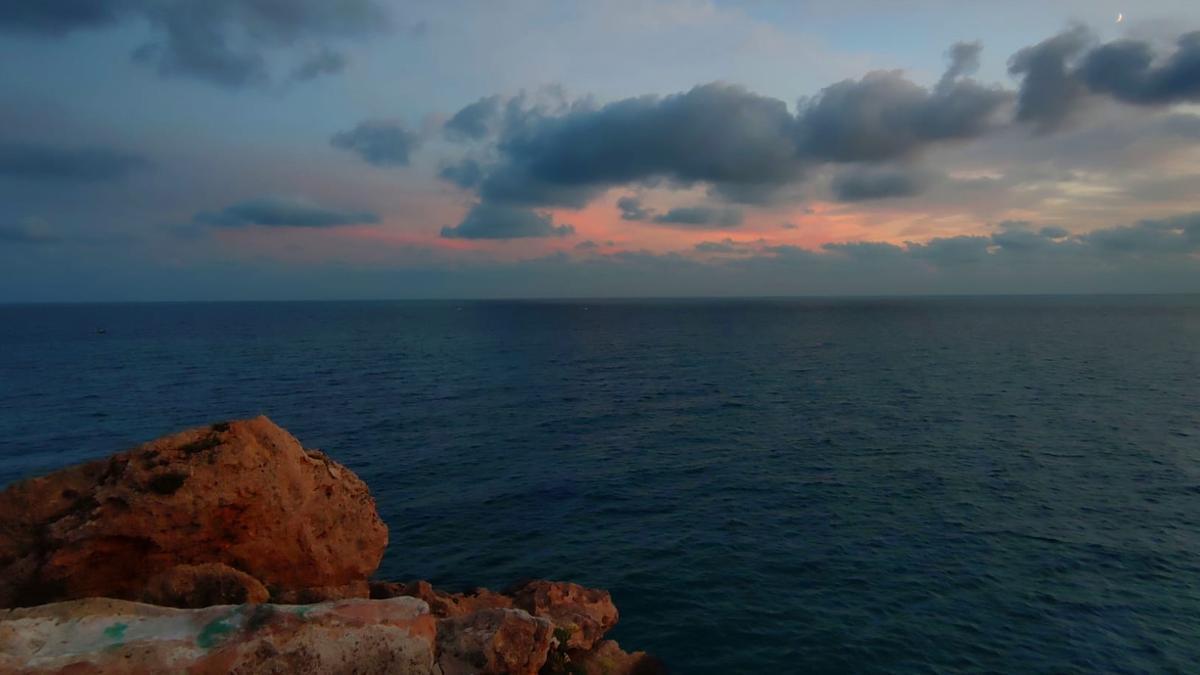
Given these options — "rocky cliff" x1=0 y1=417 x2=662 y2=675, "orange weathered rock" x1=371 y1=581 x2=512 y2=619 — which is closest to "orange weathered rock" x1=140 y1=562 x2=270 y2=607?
"rocky cliff" x1=0 y1=417 x2=662 y2=675

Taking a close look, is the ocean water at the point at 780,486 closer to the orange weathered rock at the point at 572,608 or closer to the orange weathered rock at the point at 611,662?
the orange weathered rock at the point at 611,662

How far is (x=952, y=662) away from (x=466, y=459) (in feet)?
119

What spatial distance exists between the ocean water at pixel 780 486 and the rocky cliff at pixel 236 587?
24.8 ft

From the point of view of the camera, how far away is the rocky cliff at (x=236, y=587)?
14.1 metres

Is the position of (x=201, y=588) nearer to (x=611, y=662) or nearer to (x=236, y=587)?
(x=236, y=587)

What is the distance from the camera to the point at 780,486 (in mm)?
42781

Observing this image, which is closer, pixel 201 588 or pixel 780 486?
pixel 201 588

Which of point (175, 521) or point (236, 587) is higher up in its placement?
point (175, 521)

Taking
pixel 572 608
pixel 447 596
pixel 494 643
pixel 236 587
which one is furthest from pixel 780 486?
pixel 236 587

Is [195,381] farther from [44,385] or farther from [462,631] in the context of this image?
[462,631]

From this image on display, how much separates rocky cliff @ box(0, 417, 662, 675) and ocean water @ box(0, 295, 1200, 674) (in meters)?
7.55

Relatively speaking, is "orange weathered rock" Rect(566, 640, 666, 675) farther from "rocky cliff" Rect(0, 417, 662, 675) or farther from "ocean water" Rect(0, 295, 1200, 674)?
"ocean water" Rect(0, 295, 1200, 674)

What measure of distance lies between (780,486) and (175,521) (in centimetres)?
3591

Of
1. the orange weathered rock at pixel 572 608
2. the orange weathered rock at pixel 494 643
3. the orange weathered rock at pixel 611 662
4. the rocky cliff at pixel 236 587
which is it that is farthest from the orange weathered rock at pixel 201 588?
the orange weathered rock at pixel 611 662
